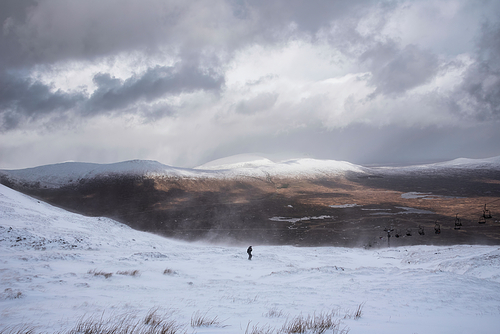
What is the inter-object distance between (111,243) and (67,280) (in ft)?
44.3

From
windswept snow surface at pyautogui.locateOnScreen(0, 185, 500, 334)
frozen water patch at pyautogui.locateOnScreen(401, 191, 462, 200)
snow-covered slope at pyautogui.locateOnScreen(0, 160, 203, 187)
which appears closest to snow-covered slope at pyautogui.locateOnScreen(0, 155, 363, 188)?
snow-covered slope at pyautogui.locateOnScreen(0, 160, 203, 187)

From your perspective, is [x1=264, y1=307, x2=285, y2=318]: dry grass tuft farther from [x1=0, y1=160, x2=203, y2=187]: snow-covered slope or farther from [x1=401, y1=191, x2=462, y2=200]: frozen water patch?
[x1=0, y1=160, x2=203, y2=187]: snow-covered slope

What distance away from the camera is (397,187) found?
6750 centimetres

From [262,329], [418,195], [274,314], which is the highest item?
[262,329]

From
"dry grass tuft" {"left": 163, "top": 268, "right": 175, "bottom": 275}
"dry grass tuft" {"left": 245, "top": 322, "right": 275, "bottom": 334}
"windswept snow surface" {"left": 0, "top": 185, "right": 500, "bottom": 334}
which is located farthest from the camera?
"dry grass tuft" {"left": 163, "top": 268, "right": 175, "bottom": 275}

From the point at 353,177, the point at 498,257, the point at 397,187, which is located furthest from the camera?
→ the point at 353,177

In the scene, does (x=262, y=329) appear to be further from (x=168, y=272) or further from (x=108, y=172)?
(x=108, y=172)

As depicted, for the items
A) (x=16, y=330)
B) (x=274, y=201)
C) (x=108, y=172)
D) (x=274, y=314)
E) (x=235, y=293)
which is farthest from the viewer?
(x=108, y=172)

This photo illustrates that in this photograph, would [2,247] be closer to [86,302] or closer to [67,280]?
[67,280]

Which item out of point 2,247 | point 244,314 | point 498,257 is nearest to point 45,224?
point 2,247

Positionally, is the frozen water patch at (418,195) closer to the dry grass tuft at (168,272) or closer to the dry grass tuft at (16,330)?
the dry grass tuft at (168,272)

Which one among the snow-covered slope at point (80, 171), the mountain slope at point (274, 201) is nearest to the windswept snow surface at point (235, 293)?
the mountain slope at point (274, 201)

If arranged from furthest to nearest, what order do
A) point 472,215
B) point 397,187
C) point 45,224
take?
point 397,187 < point 472,215 < point 45,224

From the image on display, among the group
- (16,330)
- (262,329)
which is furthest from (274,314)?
(16,330)
